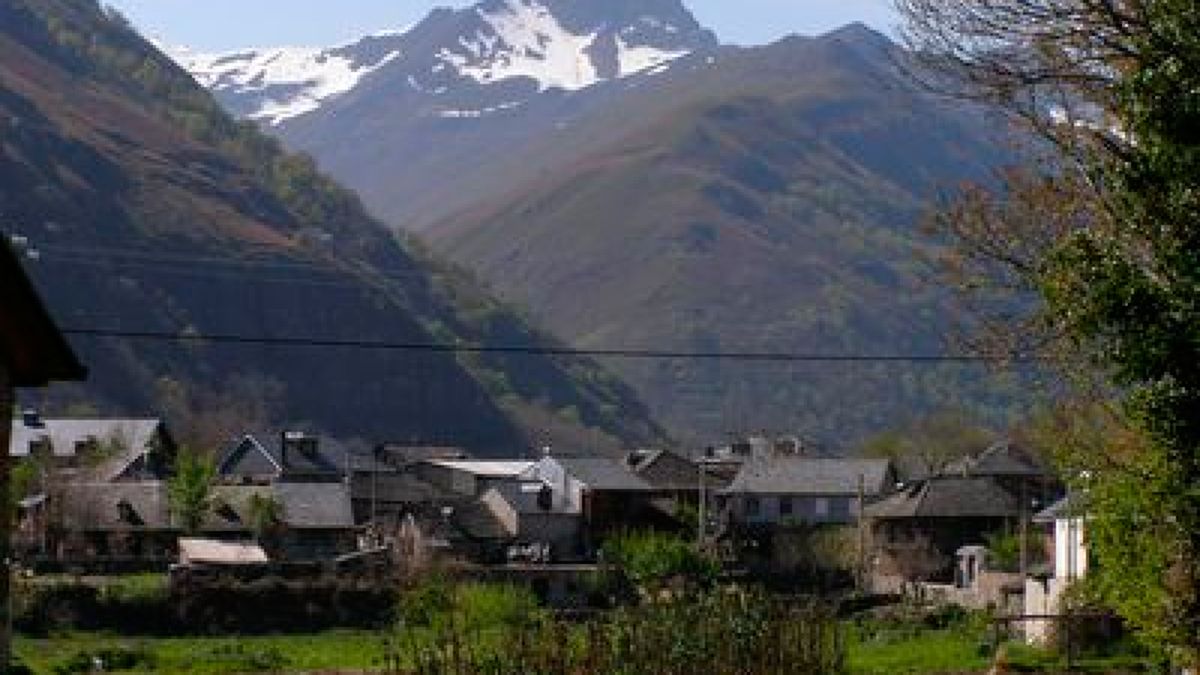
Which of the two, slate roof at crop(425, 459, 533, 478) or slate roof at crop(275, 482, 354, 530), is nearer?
slate roof at crop(275, 482, 354, 530)

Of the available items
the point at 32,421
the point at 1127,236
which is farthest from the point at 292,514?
the point at 1127,236

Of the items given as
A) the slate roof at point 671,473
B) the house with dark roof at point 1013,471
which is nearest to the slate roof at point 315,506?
the slate roof at point 671,473

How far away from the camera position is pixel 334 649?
205 feet

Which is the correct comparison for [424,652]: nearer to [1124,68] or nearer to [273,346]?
[1124,68]

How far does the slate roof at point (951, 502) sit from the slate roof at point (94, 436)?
33.9 meters

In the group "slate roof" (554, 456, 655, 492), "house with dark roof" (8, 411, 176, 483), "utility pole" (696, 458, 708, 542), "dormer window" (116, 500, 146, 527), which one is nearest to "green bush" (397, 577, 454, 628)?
"dormer window" (116, 500, 146, 527)

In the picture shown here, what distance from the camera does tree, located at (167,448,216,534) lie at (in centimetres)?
8506

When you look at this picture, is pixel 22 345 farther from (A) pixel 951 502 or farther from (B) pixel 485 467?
(B) pixel 485 467

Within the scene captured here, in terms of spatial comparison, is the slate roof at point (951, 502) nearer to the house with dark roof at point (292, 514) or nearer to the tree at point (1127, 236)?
the house with dark roof at point (292, 514)

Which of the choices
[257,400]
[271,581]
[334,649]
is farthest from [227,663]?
[257,400]

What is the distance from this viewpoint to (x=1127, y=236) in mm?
21906

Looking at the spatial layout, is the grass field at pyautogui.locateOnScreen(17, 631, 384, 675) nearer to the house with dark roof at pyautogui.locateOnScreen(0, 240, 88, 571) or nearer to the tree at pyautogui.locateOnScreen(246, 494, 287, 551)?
Result: the tree at pyautogui.locateOnScreen(246, 494, 287, 551)

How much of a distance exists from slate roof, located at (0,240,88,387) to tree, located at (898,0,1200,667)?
31.9 ft

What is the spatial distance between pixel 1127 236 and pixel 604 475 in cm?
8877
